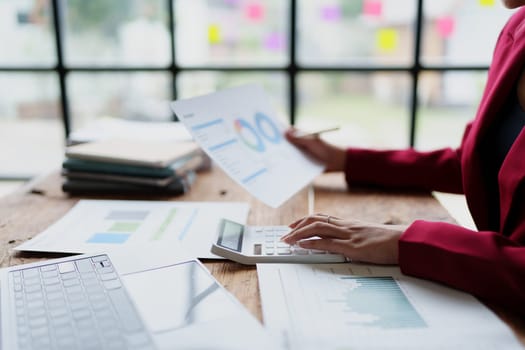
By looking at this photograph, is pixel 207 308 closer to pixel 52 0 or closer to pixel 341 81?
pixel 341 81

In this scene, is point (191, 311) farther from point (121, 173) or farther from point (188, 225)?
point (121, 173)

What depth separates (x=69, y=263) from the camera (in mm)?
769

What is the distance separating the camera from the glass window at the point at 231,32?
1753 millimetres

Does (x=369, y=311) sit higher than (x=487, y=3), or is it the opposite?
(x=487, y=3)

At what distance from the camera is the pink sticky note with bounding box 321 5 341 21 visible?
5.68 feet

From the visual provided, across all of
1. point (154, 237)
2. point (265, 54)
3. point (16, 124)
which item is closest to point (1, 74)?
point (16, 124)

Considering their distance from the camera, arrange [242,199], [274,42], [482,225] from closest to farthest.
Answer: [482,225] < [242,199] < [274,42]

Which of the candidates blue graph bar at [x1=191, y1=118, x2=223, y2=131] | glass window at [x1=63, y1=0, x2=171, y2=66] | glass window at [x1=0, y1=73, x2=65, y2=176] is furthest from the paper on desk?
glass window at [x1=0, y1=73, x2=65, y2=176]

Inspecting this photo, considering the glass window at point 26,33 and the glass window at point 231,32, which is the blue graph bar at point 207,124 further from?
the glass window at point 26,33

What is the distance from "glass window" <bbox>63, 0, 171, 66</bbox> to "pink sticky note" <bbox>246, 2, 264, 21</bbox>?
269mm

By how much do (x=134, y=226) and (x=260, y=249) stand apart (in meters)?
0.26

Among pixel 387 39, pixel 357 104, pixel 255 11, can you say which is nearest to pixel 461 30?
pixel 387 39

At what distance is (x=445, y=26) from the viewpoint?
1704mm

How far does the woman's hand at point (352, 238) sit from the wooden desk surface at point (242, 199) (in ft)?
0.33
